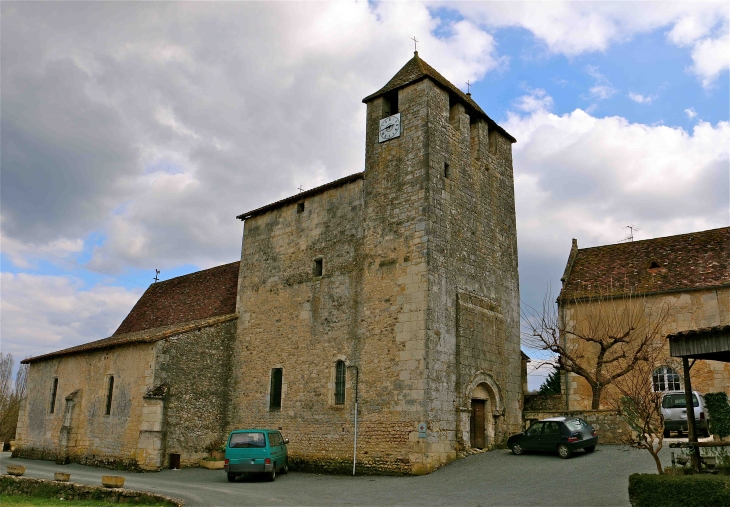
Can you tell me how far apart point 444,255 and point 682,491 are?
408 inches

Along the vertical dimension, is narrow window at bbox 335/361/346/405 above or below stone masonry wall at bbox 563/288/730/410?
below

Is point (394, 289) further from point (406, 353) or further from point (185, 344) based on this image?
point (185, 344)

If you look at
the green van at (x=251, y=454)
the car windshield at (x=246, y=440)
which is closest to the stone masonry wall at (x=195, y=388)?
the green van at (x=251, y=454)

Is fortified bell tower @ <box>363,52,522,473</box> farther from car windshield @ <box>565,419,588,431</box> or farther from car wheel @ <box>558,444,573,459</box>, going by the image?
car windshield @ <box>565,419,588,431</box>

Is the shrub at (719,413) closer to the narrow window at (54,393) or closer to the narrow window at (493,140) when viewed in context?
the narrow window at (493,140)

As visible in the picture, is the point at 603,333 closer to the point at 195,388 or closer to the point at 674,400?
the point at 674,400

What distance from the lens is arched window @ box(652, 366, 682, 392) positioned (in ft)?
71.2

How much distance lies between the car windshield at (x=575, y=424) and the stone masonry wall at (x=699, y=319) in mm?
5441

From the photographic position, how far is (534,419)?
21.1 meters

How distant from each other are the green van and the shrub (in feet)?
39.1

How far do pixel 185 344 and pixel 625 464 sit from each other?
48.5ft

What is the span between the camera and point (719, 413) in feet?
53.4

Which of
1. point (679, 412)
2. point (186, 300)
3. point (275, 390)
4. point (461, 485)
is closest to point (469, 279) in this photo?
point (461, 485)

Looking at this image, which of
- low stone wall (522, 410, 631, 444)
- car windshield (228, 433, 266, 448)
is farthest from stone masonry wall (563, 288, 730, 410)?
car windshield (228, 433, 266, 448)
